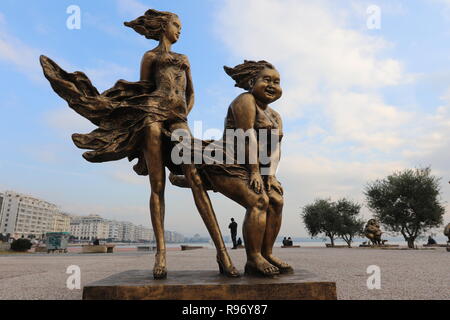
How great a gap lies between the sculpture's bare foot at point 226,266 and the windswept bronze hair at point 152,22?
2.58 metres

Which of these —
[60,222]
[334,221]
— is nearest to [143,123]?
[334,221]

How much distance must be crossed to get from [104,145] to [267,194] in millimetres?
1765

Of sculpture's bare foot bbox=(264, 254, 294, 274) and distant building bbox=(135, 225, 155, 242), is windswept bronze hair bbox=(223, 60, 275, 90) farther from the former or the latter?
distant building bbox=(135, 225, 155, 242)

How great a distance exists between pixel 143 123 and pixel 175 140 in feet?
1.23

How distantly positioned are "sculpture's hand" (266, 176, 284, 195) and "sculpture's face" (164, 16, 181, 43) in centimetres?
198

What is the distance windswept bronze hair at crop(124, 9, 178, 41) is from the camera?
12.0 ft

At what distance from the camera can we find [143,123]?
327 centimetres

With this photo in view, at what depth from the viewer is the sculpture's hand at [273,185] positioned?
10.9 ft

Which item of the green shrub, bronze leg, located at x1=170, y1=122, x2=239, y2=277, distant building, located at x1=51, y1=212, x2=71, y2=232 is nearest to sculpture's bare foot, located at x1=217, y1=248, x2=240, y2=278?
bronze leg, located at x1=170, y1=122, x2=239, y2=277

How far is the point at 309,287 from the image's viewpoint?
101 inches

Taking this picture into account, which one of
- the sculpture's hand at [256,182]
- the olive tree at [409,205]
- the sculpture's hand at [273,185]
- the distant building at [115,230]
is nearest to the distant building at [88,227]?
the distant building at [115,230]
